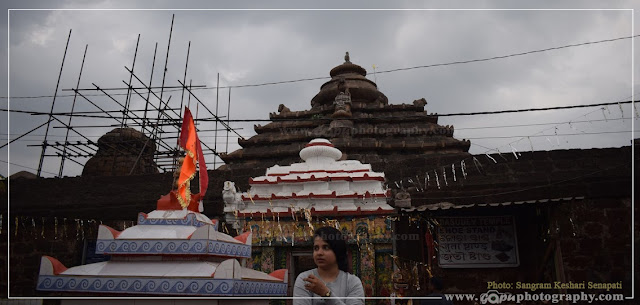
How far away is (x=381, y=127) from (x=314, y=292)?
44.7 feet

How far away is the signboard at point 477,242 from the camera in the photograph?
8.38 meters

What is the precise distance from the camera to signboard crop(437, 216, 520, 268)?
8375mm

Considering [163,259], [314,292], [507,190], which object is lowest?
[314,292]

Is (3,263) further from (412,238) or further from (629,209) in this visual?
(629,209)

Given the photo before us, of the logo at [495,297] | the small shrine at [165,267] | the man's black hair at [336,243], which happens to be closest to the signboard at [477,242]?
the logo at [495,297]

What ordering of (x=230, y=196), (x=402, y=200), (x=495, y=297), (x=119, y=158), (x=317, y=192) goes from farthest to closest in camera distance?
(x=119, y=158)
(x=230, y=196)
(x=317, y=192)
(x=402, y=200)
(x=495, y=297)

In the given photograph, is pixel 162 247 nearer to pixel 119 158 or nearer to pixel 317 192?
pixel 317 192

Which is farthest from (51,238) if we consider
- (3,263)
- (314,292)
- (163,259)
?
(314,292)

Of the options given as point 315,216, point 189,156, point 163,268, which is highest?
point 189,156

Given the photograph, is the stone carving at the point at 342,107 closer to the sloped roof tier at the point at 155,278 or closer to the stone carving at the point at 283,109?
the stone carving at the point at 283,109

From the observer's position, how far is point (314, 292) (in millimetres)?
3074

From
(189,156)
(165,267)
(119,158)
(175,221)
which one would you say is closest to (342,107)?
(189,156)

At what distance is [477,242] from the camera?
847cm

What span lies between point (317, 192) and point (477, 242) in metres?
3.41
